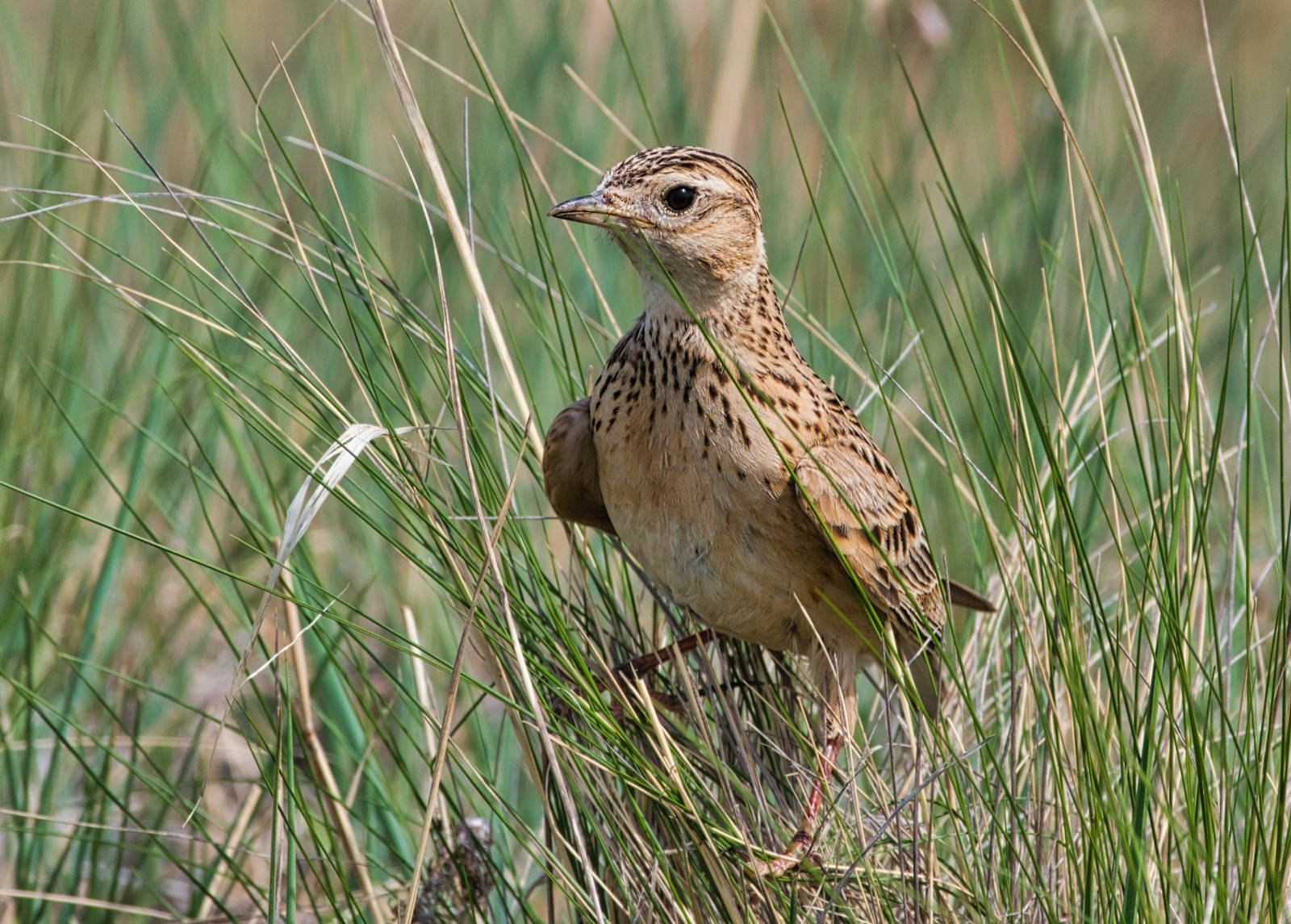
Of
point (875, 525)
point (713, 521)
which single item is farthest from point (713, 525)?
point (875, 525)

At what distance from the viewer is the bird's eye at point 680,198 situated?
345 cm

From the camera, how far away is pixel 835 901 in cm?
273

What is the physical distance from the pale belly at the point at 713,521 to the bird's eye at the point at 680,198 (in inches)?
18.7

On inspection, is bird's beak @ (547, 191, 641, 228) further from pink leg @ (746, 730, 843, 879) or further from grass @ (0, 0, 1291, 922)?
pink leg @ (746, 730, 843, 879)

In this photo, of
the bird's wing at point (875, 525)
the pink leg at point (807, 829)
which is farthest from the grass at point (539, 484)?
the bird's wing at point (875, 525)

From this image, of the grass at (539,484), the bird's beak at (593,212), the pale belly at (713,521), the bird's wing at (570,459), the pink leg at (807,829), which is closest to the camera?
the grass at (539,484)

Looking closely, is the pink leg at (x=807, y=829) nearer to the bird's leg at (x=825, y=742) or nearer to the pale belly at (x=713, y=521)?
the bird's leg at (x=825, y=742)

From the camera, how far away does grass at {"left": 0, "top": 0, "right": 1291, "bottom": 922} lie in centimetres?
267

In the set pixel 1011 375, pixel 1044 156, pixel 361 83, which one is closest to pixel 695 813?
pixel 1011 375

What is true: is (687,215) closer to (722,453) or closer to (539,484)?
(722,453)

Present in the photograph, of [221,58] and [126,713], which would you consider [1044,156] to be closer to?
[221,58]

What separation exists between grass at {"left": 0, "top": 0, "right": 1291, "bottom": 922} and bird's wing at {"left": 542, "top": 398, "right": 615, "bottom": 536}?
0.06 metres

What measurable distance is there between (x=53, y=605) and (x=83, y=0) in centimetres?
331

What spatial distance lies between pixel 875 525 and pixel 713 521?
17.0 inches
